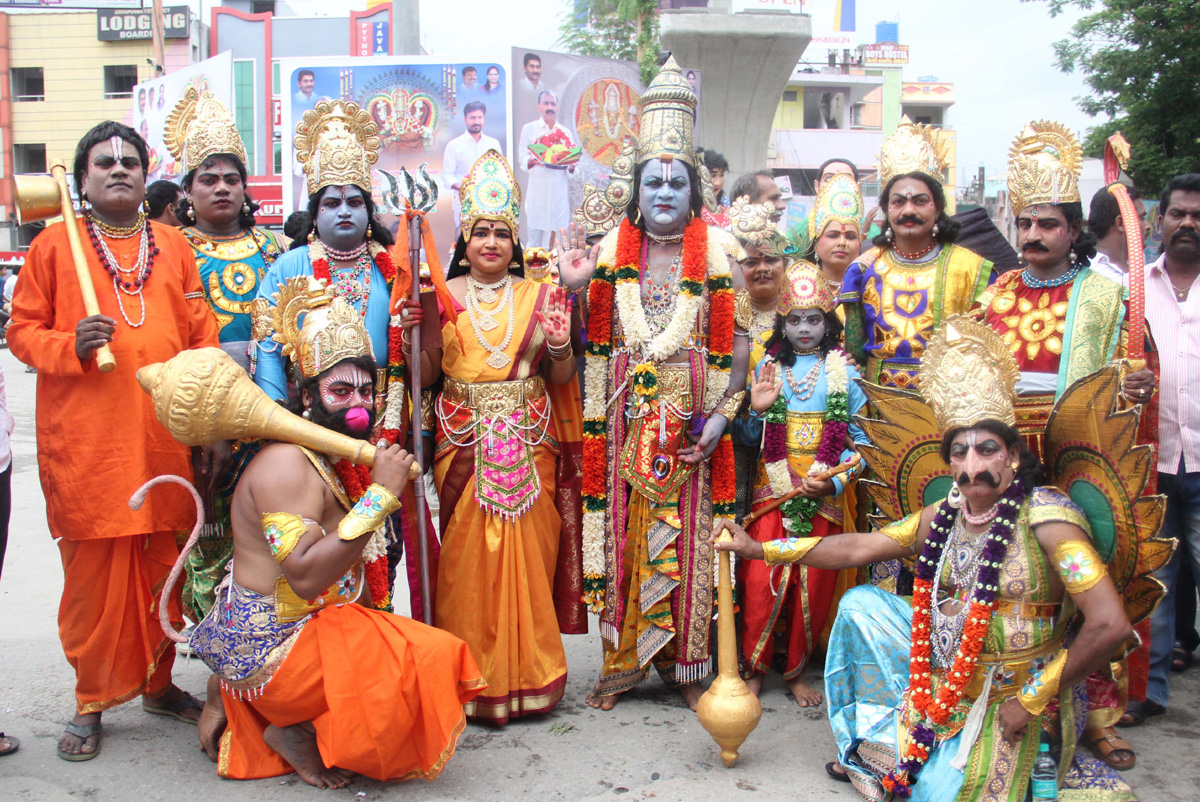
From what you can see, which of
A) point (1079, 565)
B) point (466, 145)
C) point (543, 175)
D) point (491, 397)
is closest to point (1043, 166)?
point (1079, 565)

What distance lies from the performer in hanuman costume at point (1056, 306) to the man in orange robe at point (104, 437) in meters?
3.29

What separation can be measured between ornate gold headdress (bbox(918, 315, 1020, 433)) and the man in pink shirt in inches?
50.7

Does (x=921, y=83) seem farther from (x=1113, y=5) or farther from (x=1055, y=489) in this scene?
(x=1055, y=489)

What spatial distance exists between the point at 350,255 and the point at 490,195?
66 cm

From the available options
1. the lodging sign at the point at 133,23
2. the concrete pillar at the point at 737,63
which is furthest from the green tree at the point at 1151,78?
the lodging sign at the point at 133,23

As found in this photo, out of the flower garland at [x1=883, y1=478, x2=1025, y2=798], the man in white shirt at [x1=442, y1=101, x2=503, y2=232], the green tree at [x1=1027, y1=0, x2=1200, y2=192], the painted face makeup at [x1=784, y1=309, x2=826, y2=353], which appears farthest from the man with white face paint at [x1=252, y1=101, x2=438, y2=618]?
the green tree at [x1=1027, y1=0, x2=1200, y2=192]

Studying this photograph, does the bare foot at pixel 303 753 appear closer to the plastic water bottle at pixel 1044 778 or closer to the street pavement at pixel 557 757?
the street pavement at pixel 557 757

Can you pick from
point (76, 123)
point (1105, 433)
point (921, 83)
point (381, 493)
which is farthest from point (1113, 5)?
point (921, 83)

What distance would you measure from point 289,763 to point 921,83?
188 ft

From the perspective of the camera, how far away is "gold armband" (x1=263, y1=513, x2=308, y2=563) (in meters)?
3.16

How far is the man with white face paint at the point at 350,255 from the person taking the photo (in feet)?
13.3

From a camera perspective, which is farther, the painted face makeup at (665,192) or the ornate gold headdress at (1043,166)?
the painted face makeup at (665,192)

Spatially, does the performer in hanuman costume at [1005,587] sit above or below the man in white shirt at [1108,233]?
below

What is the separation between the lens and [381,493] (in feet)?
10.5
